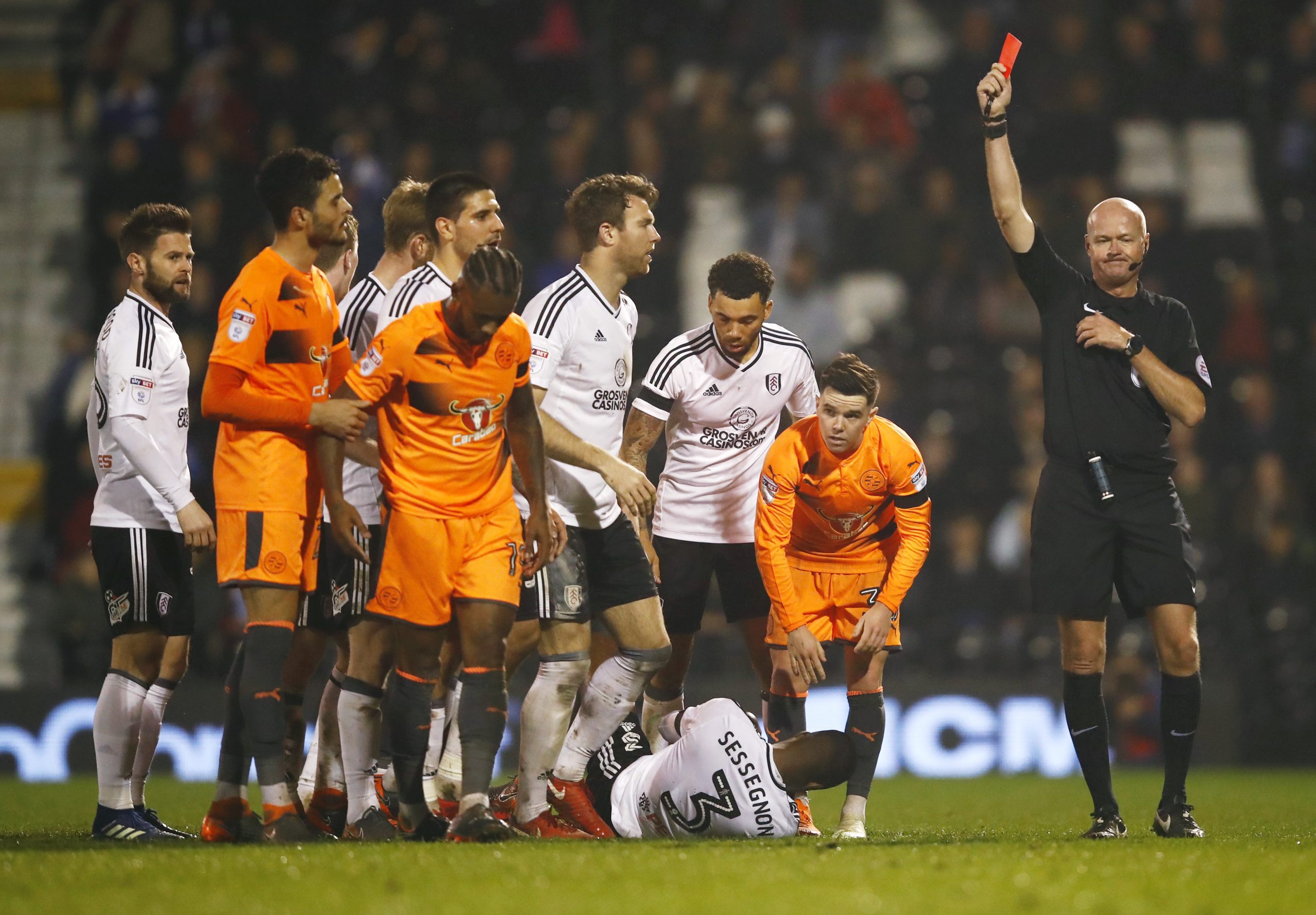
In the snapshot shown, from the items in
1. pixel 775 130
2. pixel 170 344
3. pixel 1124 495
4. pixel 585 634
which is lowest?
pixel 585 634

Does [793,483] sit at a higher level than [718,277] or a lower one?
lower

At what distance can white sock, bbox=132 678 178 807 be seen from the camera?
600 cm

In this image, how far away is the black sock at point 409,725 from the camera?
5.23 metres

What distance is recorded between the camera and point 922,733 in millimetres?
10812

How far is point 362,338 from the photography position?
21.1ft

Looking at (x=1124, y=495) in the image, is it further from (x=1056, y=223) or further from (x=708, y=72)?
(x=708, y=72)

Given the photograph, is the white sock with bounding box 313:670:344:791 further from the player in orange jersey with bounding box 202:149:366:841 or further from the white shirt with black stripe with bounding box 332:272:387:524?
the white shirt with black stripe with bounding box 332:272:387:524

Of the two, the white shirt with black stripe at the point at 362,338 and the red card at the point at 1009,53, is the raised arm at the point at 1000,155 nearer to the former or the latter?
the red card at the point at 1009,53

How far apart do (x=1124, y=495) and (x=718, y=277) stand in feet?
6.16

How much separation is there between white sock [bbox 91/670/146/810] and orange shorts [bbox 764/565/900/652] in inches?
101

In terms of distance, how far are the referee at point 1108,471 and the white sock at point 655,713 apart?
184 centimetres

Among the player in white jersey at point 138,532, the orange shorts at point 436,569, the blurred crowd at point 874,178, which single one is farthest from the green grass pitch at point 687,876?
the blurred crowd at point 874,178

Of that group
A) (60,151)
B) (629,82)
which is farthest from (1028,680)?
(60,151)

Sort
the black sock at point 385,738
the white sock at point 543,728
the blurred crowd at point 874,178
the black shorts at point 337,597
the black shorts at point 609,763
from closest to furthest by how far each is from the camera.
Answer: the black sock at point 385,738 < the white sock at point 543,728 < the black shorts at point 337,597 < the black shorts at point 609,763 < the blurred crowd at point 874,178
